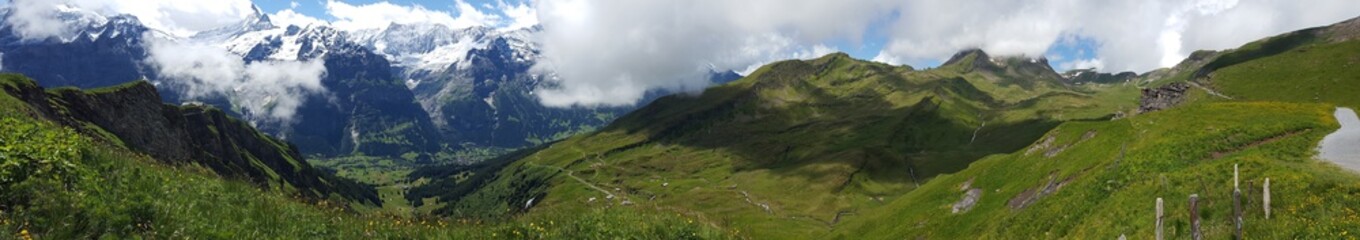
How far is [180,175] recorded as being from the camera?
70.8 ft

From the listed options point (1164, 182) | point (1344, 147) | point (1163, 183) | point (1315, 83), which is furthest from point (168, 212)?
point (1315, 83)

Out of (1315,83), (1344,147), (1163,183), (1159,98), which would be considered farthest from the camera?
(1315,83)

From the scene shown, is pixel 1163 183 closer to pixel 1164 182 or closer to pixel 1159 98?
pixel 1164 182

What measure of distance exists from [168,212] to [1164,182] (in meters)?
43.0

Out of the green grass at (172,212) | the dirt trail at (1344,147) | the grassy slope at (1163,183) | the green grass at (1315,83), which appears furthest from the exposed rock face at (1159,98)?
the green grass at (172,212)

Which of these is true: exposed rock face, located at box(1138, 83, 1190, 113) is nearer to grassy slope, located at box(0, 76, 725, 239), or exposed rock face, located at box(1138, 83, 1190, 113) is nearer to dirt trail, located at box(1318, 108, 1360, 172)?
dirt trail, located at box(1318, 108, 1360, 172)

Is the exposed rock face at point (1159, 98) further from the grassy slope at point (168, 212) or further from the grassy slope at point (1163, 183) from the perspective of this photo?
the grassy slope at point (168, 212)

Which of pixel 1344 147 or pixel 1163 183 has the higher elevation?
pixel 1344 147

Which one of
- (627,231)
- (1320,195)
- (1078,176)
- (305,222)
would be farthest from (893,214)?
(305,222)

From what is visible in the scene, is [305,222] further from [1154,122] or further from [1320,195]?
[1154,122]

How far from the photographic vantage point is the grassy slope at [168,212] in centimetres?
1420

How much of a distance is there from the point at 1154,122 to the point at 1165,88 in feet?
406

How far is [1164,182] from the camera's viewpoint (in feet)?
117

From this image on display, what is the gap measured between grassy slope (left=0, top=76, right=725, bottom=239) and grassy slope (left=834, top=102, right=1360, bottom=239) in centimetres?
2296
